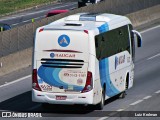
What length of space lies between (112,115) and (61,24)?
3794 mm

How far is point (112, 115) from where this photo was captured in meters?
28.4

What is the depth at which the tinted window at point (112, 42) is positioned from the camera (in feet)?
96.5

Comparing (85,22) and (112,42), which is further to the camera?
(112,42)

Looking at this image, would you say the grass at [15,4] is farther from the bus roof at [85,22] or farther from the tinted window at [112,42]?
the bus roof at [85,22]

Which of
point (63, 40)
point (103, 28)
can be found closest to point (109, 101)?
point (103, 28)

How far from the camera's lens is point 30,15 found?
237 ft

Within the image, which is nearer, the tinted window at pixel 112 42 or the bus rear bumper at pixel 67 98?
the bus rear bumper at pixel 67 98

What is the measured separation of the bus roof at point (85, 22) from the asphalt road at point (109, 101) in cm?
286

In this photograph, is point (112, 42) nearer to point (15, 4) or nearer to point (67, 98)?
point (67, 98)

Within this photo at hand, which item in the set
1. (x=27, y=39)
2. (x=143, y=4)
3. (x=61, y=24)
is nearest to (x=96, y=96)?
(x=61, y=24)

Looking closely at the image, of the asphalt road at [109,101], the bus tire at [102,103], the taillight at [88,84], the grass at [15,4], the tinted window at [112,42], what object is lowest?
the grass at [15,4]

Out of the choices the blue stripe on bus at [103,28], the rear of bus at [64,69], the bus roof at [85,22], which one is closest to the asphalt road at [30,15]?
the bus roof at [85,22]

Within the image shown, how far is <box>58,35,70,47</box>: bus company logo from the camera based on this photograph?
28.5 m

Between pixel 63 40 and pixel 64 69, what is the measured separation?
0.96 m
